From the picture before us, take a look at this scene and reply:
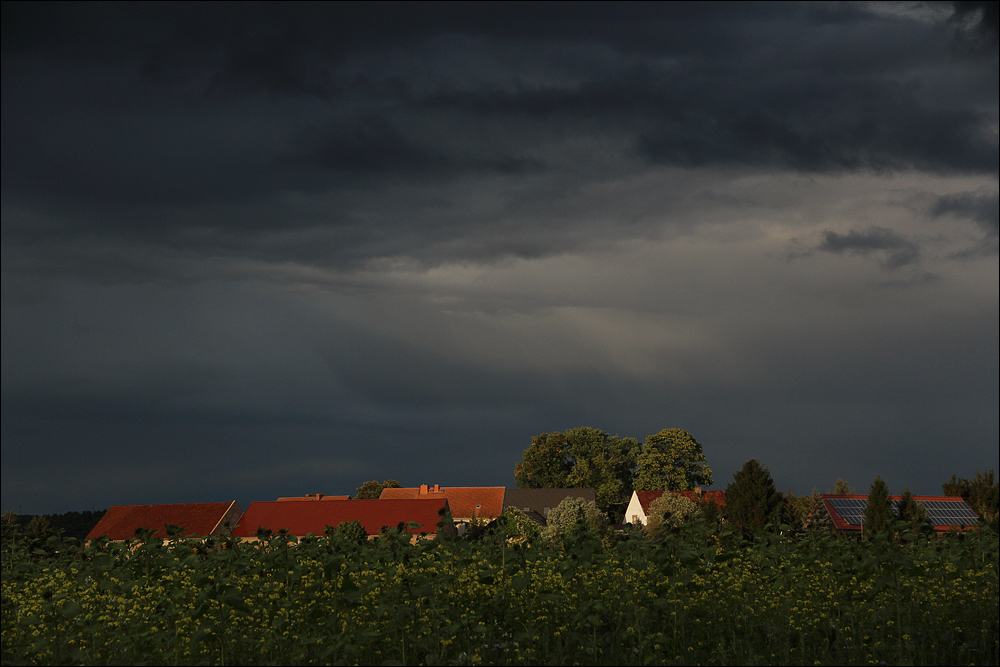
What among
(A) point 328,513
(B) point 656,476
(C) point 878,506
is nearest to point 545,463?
(B) point 656,476

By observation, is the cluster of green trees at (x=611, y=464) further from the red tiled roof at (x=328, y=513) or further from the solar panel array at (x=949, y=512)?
the solar panel array at (x=949, y=512)

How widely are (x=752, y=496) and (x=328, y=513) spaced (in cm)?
3957

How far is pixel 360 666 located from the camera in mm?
8211

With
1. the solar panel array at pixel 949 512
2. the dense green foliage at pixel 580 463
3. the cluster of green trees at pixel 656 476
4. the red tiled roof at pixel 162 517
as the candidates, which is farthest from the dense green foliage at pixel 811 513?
the red tiled roof at pixel 162 517

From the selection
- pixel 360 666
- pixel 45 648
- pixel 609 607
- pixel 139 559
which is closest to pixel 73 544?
pixel 139 559

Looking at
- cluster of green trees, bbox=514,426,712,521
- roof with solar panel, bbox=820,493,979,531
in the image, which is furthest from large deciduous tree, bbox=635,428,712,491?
roof with solar panel, bbox=820,493,979,531

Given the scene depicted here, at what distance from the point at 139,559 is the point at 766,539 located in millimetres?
9073

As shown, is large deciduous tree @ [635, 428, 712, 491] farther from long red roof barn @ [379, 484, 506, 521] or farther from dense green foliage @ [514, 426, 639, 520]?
long red roof barn @ [379, 484, 506, 521]

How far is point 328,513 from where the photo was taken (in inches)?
2840

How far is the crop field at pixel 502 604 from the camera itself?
8.57 m

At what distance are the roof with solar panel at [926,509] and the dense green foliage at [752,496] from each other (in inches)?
367

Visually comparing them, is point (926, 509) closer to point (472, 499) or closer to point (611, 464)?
point (611, 464)

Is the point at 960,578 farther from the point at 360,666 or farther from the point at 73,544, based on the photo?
the point at 73,544

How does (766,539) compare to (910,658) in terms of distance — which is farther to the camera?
(766,539)
